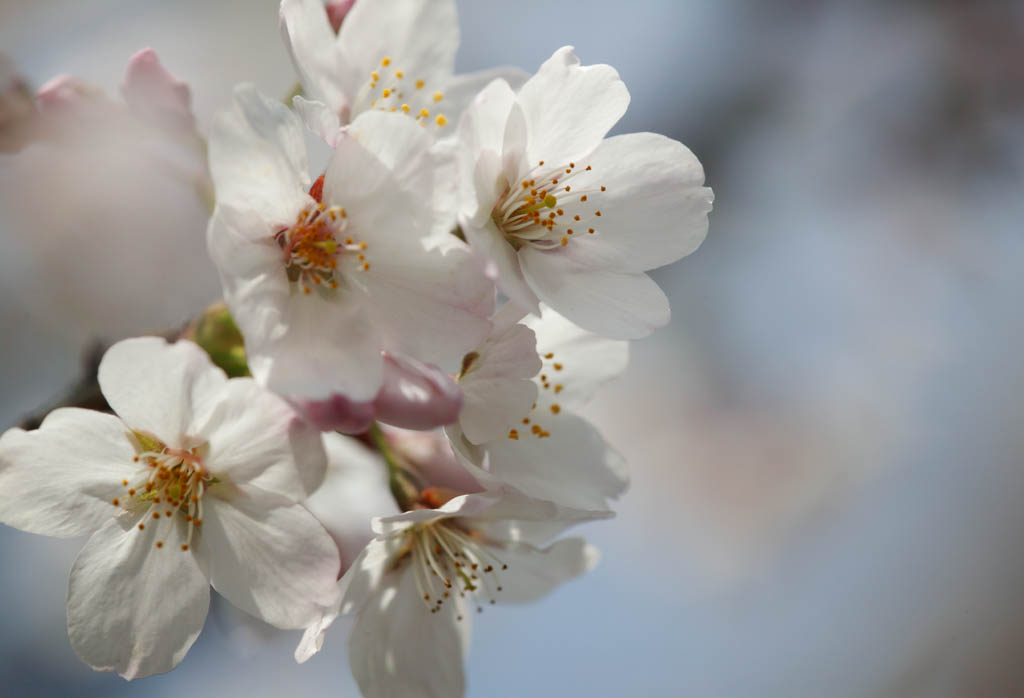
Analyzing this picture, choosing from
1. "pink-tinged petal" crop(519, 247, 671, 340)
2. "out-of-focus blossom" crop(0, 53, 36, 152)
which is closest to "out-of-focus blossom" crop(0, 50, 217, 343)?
"out-of-focus blossom" crop(0, 53, 36, 152)

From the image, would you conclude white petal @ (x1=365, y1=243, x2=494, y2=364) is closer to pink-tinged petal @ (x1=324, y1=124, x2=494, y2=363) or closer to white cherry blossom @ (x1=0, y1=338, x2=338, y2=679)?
pink-tinged petal @ (x1=324, y1=124, x2=494, y2=363)

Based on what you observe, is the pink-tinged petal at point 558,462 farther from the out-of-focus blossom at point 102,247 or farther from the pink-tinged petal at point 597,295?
the out-of-focus blossom at point 102,247

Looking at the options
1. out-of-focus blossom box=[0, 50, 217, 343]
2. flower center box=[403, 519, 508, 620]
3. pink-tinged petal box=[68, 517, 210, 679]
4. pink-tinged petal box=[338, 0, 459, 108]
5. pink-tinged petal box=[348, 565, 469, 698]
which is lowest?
out-of-focus blossom box=[0, 50, 217, 343]

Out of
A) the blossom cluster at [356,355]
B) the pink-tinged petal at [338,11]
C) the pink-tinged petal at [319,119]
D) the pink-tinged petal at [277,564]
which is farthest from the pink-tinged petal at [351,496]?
the pink-tinged petal at [338,11]

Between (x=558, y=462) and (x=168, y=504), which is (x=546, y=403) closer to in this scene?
(x=558, y=462)

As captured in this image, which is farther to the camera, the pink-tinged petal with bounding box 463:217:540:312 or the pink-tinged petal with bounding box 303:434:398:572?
the pink-tinged petal with bounding box 303:434:398:572

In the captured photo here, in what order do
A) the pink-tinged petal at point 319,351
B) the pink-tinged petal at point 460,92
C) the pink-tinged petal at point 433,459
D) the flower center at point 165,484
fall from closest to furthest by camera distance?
1. the pink-tinged petal at point 319,351
2. the flower center at point 165,484
3. the pink-tinged petal at point 433,459
4. the pink-tinged petal at point 460,92

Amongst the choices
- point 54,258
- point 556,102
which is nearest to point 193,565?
point 556,102
